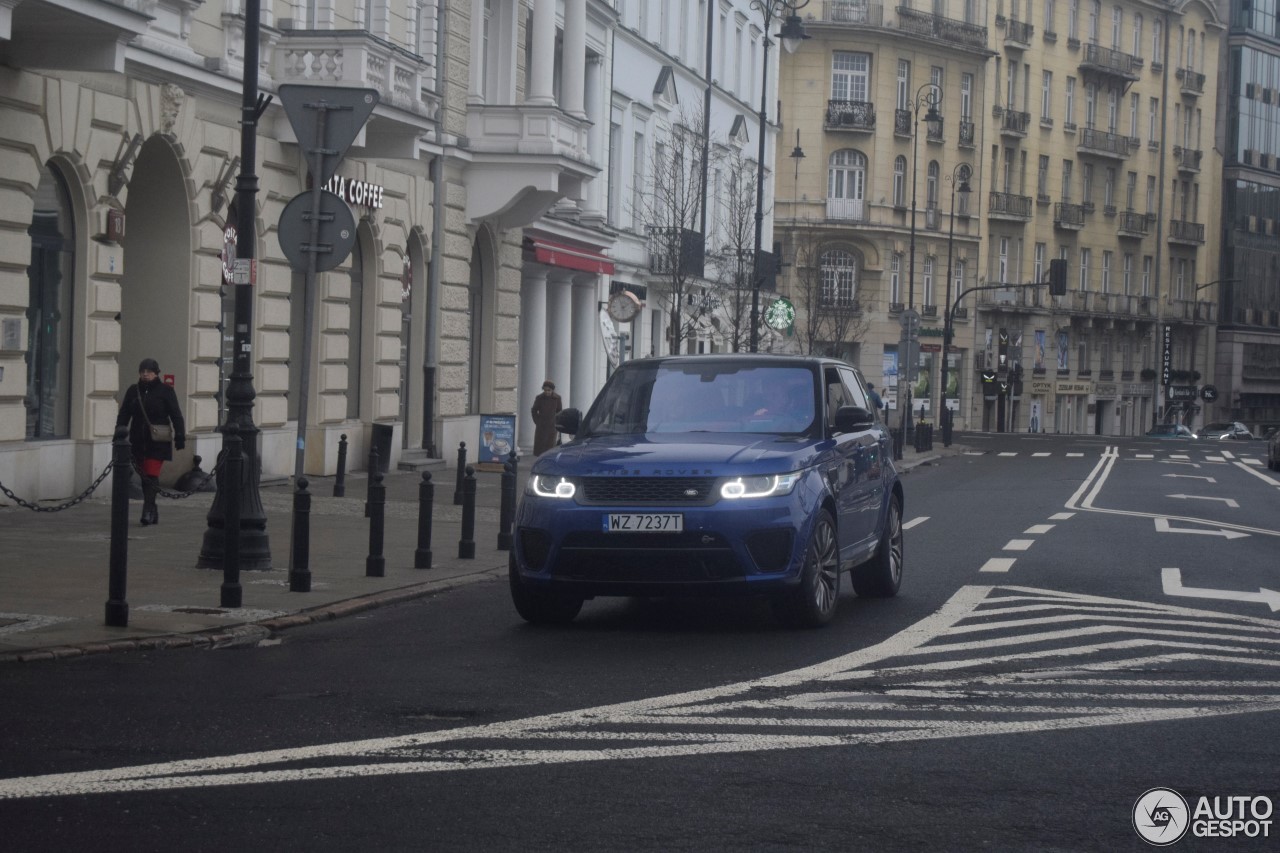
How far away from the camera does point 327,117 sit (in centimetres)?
1366

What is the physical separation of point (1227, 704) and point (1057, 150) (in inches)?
3546

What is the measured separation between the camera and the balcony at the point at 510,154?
Result: 34.8 metres

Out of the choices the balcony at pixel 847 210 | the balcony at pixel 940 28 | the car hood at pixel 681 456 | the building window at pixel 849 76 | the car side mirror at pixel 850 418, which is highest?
the balcony at pixel 940 28

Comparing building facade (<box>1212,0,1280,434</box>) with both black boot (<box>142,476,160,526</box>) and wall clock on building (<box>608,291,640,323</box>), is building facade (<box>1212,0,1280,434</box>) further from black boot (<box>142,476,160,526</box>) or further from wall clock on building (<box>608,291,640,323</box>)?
black boot (<box>142,476,160,526</box>)

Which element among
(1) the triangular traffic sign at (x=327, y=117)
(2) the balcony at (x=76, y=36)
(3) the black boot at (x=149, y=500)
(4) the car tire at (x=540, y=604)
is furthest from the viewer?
(2) the balcony at (x=76, y=36)

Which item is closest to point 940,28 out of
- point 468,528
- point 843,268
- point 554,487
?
point 843,268

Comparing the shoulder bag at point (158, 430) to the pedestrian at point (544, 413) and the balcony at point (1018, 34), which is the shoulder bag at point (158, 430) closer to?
the pedestrian at point (544, 413)

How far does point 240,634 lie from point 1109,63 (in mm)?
93030

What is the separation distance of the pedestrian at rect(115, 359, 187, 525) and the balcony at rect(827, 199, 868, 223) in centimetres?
6819

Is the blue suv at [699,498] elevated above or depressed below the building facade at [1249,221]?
below

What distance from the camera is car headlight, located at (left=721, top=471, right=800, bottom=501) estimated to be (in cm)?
1138

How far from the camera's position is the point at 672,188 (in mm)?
46281

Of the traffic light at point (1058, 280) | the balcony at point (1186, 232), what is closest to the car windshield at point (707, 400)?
the traffic light at point (1058, 280)

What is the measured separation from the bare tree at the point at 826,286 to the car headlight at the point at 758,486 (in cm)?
5685
